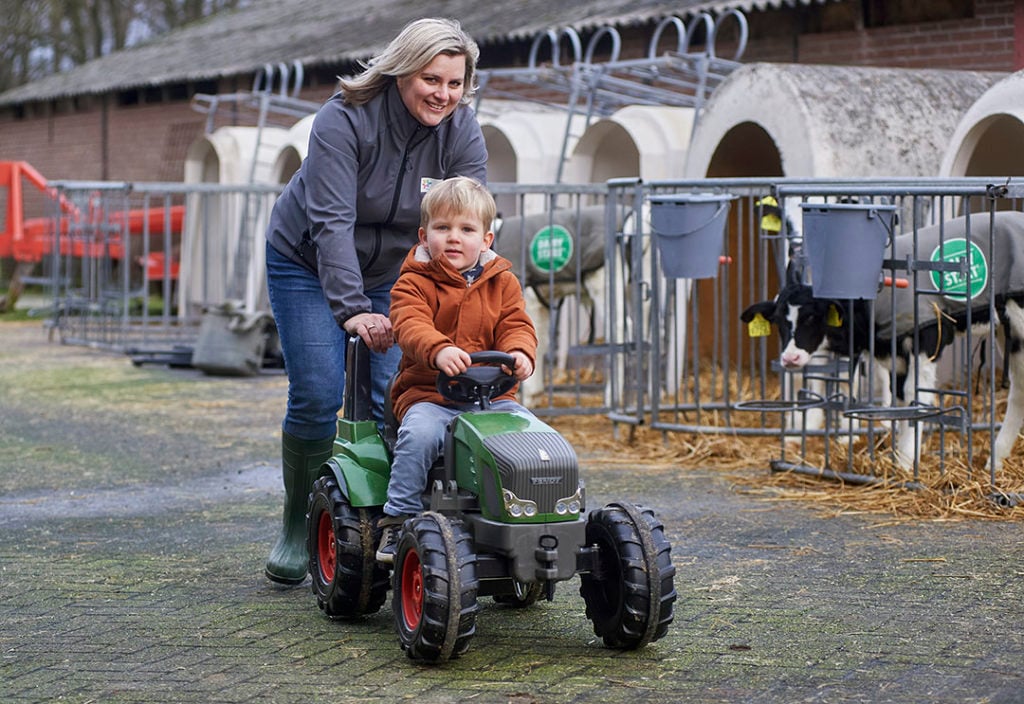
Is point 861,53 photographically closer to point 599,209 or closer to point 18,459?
point 599,209

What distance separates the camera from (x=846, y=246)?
Answer: 265 inches

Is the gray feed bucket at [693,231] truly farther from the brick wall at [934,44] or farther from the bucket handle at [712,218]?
the brick wall at [934,44]

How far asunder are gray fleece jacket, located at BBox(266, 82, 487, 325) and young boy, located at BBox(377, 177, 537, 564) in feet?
1.10

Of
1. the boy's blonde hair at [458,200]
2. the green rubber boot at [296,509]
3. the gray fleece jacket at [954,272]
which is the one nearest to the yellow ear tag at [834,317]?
the gray fleece jacket at [954,272]

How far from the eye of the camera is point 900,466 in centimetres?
730

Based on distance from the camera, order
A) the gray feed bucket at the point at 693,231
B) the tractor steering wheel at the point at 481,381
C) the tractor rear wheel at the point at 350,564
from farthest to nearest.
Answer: the gray feed bucket at the point at 693,231 → the tractor rear wheel at the point at 350,564 → the tractor steering wheel at the point at 481,381

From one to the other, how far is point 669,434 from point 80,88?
22.3 meters

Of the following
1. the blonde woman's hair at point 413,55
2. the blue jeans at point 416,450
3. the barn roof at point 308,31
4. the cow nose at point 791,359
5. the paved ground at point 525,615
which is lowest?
the paved ground at point 525,615

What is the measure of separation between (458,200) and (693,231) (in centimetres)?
393

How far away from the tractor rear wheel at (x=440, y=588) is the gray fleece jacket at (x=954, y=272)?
332cm

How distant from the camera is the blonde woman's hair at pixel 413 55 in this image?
4711 mm

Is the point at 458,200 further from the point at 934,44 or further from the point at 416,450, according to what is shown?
the point at 934,44

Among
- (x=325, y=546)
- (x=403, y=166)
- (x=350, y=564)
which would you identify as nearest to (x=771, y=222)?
(x=403, y=166)

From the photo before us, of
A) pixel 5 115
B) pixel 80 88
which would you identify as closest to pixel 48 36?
pixel 5 115
